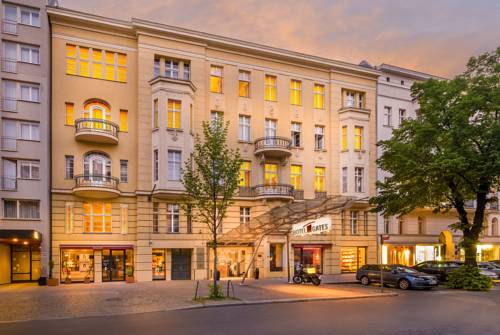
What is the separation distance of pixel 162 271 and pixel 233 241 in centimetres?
545

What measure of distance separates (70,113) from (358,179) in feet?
77.2

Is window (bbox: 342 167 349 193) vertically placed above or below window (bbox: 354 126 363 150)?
below

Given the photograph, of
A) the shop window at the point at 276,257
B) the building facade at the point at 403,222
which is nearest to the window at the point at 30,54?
the shop window at the point at 276,257

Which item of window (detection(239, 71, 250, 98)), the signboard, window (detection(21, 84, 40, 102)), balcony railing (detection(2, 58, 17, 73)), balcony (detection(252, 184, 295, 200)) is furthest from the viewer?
window (detection(239, 71, 250, 98))

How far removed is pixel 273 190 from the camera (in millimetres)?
32312

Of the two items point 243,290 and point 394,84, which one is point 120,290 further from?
point 394,84

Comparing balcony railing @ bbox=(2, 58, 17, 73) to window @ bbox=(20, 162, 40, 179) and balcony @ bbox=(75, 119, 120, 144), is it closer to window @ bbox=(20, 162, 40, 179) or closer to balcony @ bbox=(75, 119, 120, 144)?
balcony @ bbox=(75, 119, 120, 144)

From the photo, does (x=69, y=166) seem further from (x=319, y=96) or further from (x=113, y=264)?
(x=319, y=96)

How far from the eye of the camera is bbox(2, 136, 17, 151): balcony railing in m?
26.7

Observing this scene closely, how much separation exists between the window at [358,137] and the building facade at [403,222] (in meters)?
2.26

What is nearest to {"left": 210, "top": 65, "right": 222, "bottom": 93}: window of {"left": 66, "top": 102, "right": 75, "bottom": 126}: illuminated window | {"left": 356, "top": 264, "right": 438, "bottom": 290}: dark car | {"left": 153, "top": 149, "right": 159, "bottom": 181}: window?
{"left": 153, "top": 149, "right": 159, "bottom": 181}: window

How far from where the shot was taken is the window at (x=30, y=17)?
27.5 m

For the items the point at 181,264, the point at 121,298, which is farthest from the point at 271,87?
the point at 121,298

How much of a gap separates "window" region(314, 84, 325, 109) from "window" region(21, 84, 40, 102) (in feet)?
70.4
